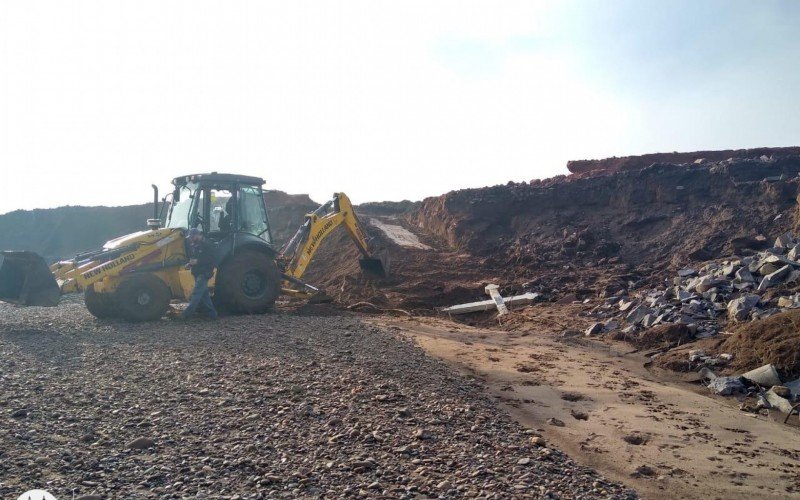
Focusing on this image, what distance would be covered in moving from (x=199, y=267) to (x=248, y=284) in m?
1.32

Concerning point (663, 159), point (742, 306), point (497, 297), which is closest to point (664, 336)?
point (742, 306)

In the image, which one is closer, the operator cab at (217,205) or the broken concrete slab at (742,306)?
the broken concrete slab at (742,306)

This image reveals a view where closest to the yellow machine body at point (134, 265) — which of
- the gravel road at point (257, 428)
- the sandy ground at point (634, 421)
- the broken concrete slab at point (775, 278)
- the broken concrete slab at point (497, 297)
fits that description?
the gravel road at point (257, 428)

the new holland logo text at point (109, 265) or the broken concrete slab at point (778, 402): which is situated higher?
the new holland logo text at point (109, 265)

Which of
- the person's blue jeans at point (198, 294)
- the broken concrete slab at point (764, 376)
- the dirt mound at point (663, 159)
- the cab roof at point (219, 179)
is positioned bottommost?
the broken concrete slab at point (764, 376)

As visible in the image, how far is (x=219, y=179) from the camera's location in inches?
465

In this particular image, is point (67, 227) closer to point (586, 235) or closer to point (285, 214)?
point (285, 214)

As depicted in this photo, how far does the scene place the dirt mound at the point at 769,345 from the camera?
24.8 feet

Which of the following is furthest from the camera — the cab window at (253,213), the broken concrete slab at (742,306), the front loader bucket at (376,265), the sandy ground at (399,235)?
the sandy ground at (399,235)

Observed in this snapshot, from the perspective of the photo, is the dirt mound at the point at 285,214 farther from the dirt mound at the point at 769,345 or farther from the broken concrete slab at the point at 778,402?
the broken concrete slab at the point at 778,402

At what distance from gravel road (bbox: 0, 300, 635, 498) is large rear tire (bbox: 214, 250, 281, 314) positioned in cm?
328

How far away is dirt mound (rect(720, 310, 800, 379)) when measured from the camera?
7.57 meters

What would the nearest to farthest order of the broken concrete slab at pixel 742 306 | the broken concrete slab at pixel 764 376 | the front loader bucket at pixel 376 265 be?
the broken concrete slab at pixel 764 376, the broken concrete slab at pixel 742 306, the front loader bucket at pixel 376 265

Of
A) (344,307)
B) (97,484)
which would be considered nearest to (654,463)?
(97,484)
